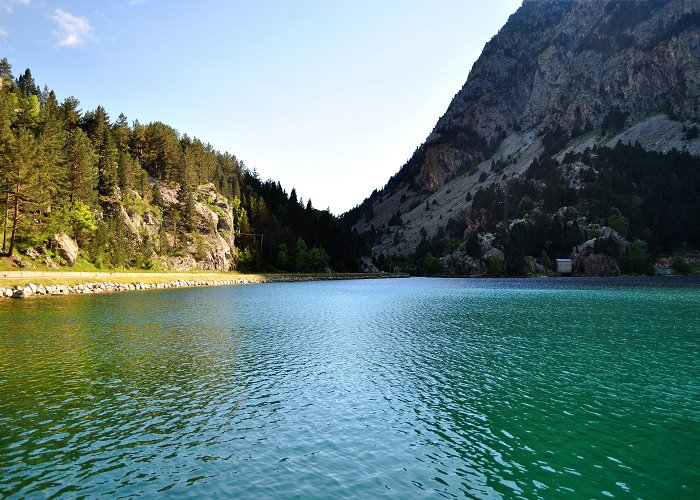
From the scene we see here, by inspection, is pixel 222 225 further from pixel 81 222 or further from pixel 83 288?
pixel 83 288

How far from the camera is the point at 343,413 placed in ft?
65.8

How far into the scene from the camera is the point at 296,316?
56.4m

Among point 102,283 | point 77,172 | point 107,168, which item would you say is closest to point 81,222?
point 77,172

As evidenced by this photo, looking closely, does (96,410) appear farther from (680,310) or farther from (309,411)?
(680,310)

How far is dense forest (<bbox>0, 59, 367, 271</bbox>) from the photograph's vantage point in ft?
267

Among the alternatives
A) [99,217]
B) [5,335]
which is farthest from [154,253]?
[5,335]

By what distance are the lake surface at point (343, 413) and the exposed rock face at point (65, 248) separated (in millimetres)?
56370

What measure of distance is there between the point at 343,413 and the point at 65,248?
9283cm

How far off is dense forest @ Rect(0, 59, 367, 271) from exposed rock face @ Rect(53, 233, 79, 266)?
1.50 metres

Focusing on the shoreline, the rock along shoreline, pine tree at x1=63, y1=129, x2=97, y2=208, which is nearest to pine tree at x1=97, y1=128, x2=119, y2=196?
pine tree at x1=63, y1=129, x2=97, y2=208

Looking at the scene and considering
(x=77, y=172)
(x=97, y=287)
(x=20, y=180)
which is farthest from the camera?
(x=77, y=172)

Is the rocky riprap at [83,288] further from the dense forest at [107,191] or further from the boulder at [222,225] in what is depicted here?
the boulder at [222,225]

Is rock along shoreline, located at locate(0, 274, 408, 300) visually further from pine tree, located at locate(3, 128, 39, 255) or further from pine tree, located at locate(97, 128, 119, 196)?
pine tree, located at locate(97, 128, 119, 196)

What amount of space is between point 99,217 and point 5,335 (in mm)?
79063
